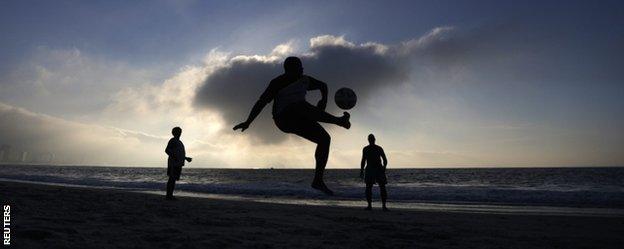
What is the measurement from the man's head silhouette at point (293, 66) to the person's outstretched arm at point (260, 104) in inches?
9.7

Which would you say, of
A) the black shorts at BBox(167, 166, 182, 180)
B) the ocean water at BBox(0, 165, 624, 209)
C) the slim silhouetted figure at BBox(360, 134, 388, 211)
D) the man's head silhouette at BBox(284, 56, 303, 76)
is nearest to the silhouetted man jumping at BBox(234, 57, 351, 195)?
the man's head silhouette at BBox(284, 56, 303, 76)

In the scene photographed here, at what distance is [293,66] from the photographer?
4.62 m

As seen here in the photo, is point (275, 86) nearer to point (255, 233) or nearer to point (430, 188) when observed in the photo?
point (255, 233)

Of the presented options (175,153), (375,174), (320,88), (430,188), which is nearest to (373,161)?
(375,174)

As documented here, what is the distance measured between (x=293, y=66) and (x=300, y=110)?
20.6 inches

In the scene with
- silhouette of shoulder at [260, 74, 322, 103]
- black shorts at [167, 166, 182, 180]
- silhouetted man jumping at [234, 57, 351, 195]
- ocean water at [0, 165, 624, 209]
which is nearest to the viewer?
silhouetted man jumping at [234, 57, 351, 195]

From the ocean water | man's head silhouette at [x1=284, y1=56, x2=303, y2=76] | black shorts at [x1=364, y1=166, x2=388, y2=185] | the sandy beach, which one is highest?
man's head silhouette at [x1=284, y1=56, x2=303, y2=76]

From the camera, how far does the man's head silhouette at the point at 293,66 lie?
15.1 ft

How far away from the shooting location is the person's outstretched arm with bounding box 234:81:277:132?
4613 mm

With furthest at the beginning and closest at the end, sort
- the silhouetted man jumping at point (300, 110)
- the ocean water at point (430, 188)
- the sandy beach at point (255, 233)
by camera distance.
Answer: the ocean water at point (430, 188)
the sandy beach at point (255, 233)
the silhouetted man jumping at point (300, 110)

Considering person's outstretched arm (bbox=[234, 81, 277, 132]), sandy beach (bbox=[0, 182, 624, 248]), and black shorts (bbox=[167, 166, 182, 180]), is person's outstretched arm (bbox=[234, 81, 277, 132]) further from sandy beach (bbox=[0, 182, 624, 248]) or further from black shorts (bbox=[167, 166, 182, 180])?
black shorts (bbox=[167, 166, 182, 180])

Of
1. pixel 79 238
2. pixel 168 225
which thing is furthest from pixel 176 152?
pixel 79 238

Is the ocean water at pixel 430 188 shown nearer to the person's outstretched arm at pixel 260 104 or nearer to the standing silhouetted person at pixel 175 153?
the standing silhouetted person at pixel 175 153

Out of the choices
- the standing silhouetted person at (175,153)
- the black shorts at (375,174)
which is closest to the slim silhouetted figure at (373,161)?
the black shorts at (375,174)
